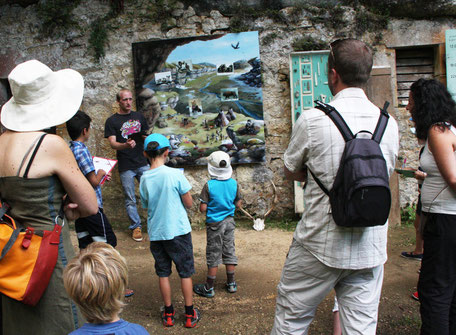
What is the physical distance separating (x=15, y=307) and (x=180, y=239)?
140 centimetres

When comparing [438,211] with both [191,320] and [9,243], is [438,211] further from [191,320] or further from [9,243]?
[9,243]

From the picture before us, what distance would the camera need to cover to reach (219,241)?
11.4 ft

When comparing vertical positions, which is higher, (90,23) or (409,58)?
(90,23)

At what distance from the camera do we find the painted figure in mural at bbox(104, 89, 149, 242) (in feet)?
16.6

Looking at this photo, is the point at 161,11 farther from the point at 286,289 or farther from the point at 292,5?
the point at 286,289

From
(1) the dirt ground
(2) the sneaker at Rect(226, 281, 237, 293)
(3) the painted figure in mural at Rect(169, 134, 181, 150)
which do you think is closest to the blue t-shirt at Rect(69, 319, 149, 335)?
(1) the dirt ground

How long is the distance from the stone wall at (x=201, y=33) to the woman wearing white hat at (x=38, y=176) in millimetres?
3713

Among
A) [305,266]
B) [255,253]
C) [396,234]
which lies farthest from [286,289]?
[396,234]

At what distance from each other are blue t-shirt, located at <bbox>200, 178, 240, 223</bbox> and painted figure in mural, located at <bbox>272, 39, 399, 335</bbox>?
1.55 meters

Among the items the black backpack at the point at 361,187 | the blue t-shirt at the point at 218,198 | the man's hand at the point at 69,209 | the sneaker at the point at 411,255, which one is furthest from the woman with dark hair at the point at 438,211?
the man's hand at the point at 69,209

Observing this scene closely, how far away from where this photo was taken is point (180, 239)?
3.03m

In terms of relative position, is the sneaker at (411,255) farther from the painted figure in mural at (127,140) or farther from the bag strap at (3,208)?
the bag strap at (3,208)

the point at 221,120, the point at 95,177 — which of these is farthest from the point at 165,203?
the point at 221,120

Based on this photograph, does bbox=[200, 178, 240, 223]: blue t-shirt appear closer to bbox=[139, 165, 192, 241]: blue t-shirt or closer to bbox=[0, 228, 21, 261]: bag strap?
bbox=[139, 165, 192, 241]: blue t-shirt
